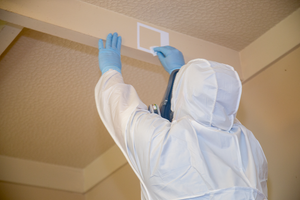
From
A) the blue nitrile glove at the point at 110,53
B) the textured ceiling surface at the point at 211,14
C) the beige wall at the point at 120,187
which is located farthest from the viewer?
the beige wall at the point at 120,187

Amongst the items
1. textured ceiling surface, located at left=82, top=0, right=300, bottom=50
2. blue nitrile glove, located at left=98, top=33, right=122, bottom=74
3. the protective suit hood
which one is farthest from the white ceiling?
the protective suit hood

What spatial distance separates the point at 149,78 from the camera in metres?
1.89

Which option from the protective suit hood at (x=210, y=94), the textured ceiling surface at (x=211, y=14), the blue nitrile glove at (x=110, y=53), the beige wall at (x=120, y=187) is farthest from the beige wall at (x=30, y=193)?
the protective suit hood at (x=210, y=94)

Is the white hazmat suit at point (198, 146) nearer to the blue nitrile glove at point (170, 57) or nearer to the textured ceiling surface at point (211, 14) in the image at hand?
the blue nitrile glove at point (170, 57)

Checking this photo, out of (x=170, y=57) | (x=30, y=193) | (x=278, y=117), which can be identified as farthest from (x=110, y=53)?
(x=30, y=193)

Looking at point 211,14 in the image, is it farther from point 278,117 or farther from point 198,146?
point 198,146

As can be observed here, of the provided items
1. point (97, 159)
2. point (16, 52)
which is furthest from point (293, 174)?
point (97, 159)

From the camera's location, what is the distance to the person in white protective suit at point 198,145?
32.3 inches

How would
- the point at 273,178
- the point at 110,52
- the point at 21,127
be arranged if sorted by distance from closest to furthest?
the point at 110,52
the point at 273,178
the point at 21,127

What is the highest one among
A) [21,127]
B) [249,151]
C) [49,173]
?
[21,127]

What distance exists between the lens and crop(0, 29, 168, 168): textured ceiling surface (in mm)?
Answer: 1604

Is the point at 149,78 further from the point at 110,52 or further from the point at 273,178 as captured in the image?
the point at 273,178

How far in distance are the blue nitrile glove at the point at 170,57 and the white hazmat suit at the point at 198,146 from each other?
39 cm

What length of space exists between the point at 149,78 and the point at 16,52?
804mm
